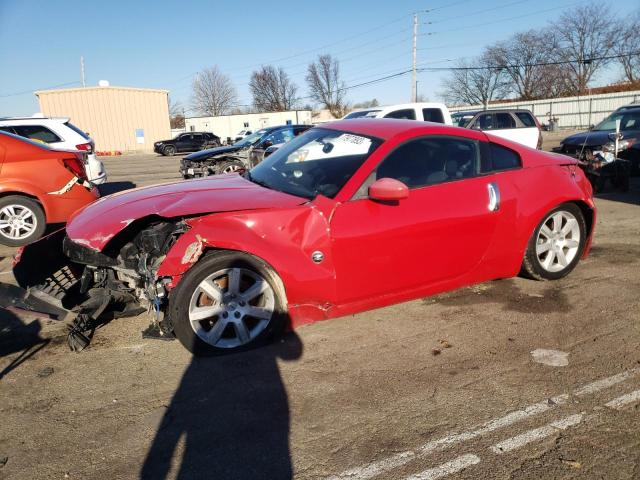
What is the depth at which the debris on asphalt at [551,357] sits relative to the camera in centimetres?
318

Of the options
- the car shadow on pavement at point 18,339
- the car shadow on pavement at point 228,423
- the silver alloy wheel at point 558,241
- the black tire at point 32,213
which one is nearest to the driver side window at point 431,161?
the silver alloy wheel at point 558,241

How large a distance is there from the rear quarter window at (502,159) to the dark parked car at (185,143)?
31274 mm

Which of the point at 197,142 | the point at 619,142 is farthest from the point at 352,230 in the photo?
the point at 197,142

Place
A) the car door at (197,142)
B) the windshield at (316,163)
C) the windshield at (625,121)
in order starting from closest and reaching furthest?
the windshield at (316,163), the windshield at (625,121), the car door at (197,142)

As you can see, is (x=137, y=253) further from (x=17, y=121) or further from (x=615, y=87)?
(x=615, y=87)

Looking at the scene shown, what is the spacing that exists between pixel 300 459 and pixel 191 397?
877 millimetres

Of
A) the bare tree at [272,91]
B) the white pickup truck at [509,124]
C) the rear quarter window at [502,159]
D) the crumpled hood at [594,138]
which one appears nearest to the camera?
the rear quarter window at [502,159]

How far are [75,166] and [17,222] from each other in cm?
112

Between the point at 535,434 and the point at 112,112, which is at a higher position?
the point at 112,112

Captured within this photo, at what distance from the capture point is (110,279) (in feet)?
11.9

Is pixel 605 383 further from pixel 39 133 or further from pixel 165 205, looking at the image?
pixel 39 133

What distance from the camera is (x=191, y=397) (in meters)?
2.89

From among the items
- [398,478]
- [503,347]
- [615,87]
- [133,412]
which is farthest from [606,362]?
[615,87]

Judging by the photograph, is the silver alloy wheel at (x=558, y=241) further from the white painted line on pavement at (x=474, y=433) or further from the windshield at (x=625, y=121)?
the windshield at (x=625, y=121)
